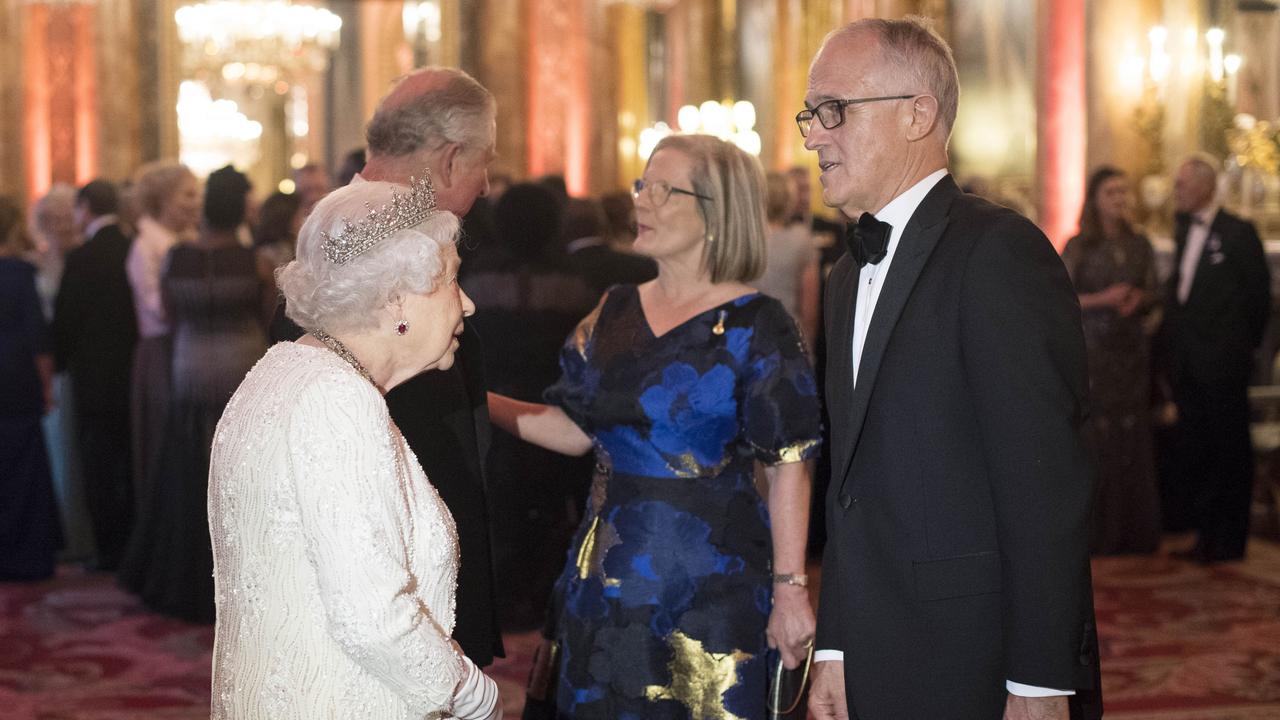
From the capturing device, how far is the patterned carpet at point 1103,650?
484cm

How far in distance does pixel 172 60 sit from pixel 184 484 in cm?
914

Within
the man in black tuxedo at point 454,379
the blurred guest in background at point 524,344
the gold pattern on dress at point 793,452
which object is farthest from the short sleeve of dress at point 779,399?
the blurred guest in background at point 524,344

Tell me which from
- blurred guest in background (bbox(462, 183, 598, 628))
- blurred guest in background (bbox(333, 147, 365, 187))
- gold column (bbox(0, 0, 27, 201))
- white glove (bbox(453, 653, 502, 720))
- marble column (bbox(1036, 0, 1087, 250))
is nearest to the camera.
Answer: white glove (bbox(453, 653, 502, 720))

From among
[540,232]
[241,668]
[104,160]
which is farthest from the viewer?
[104,160]

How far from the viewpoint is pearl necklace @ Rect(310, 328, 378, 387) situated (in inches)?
81.7

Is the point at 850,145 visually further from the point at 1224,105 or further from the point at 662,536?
the point at 1224,105

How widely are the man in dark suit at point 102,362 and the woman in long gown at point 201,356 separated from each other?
98cm

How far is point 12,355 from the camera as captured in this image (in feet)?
22.4

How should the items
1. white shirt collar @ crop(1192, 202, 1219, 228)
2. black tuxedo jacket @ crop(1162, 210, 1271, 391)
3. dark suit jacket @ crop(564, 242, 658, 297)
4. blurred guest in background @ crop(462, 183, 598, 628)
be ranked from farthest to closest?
1. white shirt collar @ crop(1192, 202, 1219, 228)
2. black tuxedo jacket @ crop(1162, 210, 1271, 391)
3. dark suit jacket @ crop(564, 242, 658, 297)
4. blurred guest in background @ crop(462, 183, 598, 628)

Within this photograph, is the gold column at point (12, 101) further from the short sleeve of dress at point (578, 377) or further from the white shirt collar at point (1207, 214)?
the short sleeve of dress at point (578, 377)

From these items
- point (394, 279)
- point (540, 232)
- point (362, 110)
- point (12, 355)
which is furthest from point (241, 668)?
point (362, 110)

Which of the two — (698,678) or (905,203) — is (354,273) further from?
(698,678)

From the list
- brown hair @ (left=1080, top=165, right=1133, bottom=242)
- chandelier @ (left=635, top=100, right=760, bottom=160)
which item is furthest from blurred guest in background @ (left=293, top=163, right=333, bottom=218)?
chandelier @ (left=635, top=100, right=760, bottom=160)

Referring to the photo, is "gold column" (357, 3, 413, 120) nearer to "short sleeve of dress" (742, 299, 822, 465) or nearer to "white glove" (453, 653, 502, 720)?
"short sleeve of dress" (742, 299, 822, 465)
